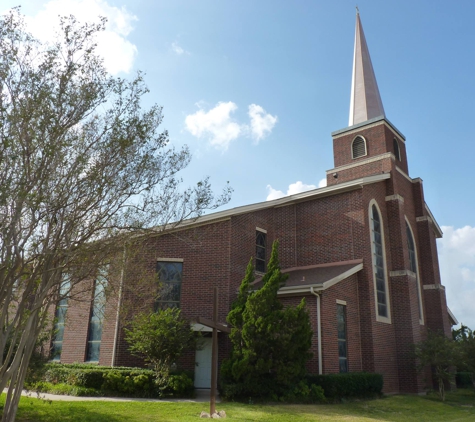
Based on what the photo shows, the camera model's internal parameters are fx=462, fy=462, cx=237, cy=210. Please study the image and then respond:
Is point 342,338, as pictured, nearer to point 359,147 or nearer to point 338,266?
point 338,266

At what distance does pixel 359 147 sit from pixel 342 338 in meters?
11.4

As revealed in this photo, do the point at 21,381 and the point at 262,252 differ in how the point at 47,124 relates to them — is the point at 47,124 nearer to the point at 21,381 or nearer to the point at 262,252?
the point at 21,381

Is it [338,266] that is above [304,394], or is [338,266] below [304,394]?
above

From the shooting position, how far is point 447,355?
17969 millimetres

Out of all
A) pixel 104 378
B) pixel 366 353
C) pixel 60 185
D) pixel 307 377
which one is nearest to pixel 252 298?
pixel 307 377

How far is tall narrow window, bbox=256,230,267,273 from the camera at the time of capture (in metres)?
20.5

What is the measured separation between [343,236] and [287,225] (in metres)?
2.85

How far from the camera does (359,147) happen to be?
25.2m

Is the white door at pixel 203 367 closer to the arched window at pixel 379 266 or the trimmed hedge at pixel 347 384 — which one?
the trimmed hedge at pixel 347 384

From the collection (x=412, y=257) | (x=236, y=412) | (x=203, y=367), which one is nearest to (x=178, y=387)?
(x=236, y=412)

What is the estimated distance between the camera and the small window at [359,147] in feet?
81.7

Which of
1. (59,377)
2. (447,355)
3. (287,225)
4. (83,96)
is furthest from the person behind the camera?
(287,225)

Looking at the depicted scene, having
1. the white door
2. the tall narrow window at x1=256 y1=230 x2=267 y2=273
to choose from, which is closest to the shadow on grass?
the white door

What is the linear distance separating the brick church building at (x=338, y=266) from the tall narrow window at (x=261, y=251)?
78 millimetres
